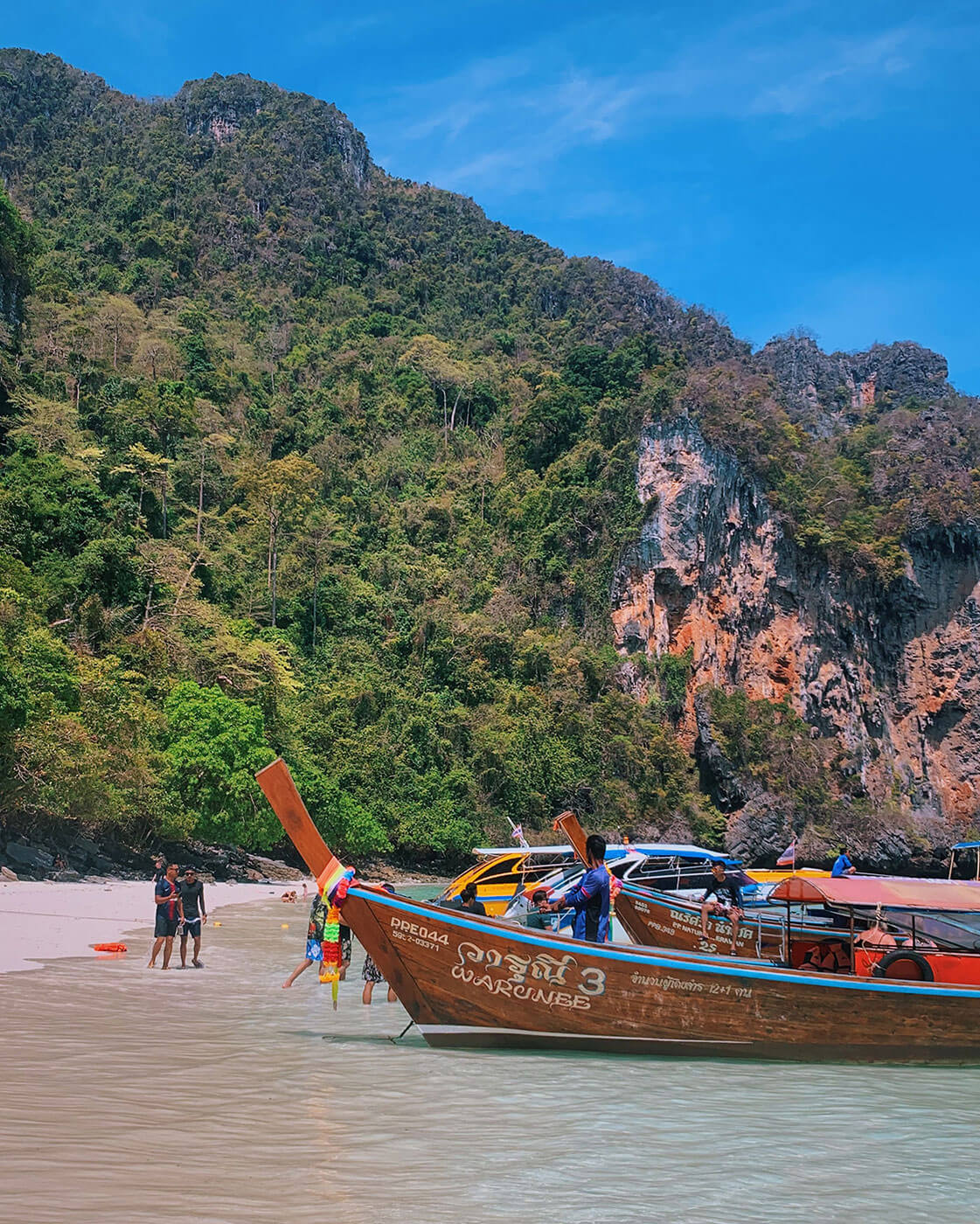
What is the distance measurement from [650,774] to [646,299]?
50522mm

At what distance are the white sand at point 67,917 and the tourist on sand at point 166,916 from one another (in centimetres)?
151

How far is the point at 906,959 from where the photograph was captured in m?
11.3

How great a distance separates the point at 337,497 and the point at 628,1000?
55.0m

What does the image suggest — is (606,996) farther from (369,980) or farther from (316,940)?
(316,940)

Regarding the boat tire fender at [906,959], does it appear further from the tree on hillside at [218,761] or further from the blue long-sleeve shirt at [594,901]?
the tree on hillside at [218,761]

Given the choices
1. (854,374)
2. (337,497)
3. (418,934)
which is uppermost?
(854,374)

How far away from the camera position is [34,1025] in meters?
9.99

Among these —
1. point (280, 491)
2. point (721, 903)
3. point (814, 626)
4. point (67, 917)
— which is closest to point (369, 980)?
point (721, 903)

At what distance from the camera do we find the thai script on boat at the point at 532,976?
31.6ft

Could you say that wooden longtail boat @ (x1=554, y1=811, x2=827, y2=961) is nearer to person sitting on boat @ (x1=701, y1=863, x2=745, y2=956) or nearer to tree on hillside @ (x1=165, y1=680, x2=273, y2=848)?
person sitting on boat @ (x1=701, y1=863, x2=745, y2=956)

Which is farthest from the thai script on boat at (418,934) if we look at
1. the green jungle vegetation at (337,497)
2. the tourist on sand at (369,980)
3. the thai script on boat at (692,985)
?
the green jungle vegetation at (337,497)

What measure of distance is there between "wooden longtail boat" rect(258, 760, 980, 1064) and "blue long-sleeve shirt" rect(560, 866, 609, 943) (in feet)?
2.15

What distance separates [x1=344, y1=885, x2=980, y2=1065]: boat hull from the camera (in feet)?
31.7

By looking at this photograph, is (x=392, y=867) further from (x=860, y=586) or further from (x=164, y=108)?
(x=164, y=108)
